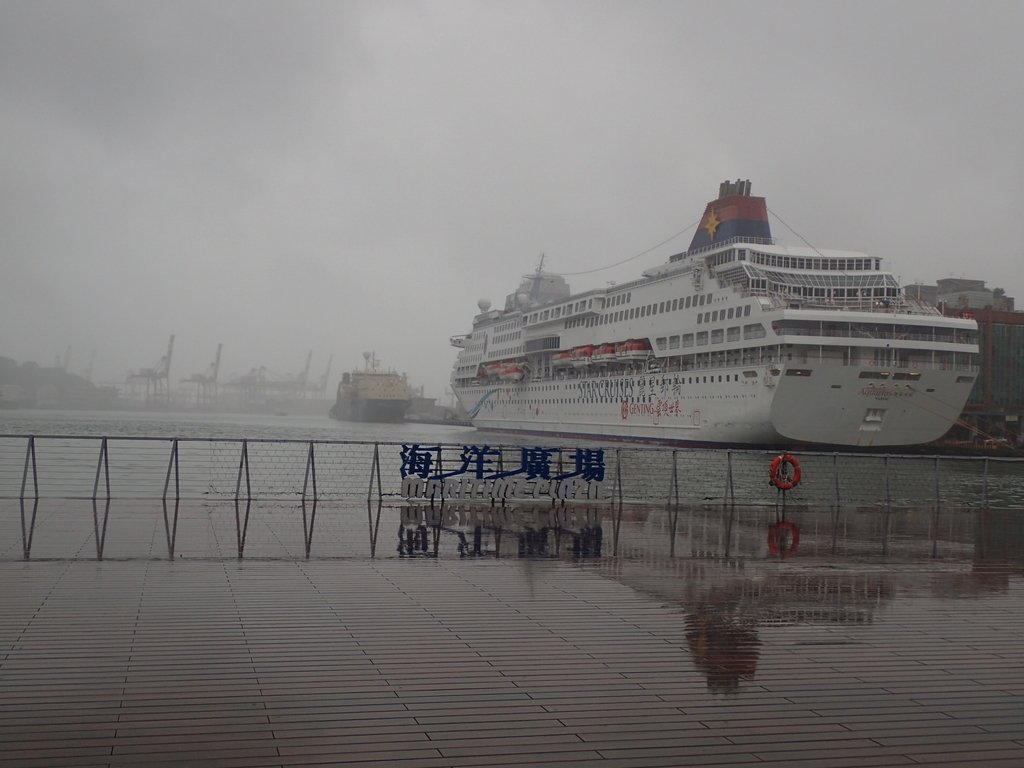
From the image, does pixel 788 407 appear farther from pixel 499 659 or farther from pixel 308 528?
pixel 499 659

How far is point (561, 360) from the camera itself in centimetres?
6494

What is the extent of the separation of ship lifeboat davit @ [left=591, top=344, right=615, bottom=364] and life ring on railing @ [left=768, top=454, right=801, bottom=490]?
1672 inches

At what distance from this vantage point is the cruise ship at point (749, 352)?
40750 mm

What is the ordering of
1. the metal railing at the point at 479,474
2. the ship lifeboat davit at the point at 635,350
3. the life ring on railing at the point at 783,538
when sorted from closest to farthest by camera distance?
the life ring on railing at the point at 783,538
the metal railing at the point at 479,474
the ship lifeboat davit at the point at 635,350

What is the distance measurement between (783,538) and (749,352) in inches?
1292

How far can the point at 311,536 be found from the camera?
35.8 feet

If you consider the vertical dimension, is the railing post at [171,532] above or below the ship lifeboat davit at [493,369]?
below

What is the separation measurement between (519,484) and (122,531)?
598 cm

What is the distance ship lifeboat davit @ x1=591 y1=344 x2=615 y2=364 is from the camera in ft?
189

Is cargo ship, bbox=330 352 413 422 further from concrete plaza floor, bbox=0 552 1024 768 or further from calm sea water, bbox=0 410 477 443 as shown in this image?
concrete plaza floor, bbox=0 552 1024 768

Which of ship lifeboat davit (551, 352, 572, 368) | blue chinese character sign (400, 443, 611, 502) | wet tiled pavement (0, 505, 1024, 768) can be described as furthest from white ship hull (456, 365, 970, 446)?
wet tiled pavement (0, 505, 1024, 768)

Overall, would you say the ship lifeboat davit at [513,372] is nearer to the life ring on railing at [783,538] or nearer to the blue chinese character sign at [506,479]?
the blue chinese character sign at [506,479]

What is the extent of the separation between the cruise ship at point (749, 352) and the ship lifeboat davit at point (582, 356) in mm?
193

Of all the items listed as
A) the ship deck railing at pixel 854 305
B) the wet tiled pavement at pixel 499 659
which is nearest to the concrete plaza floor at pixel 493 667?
the wet tiled pavement at pixel 499 659
